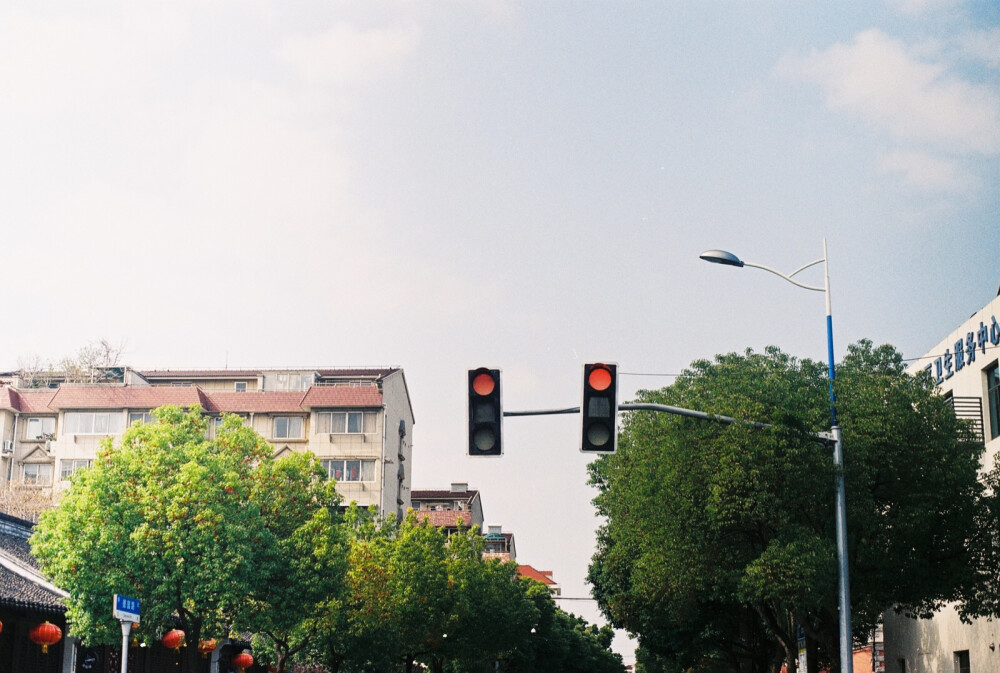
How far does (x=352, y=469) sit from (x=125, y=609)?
5431cm

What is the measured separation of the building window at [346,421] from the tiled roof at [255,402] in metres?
1.89

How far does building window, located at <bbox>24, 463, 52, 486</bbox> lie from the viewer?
245 feet

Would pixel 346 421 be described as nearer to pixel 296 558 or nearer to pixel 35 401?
pixel 35 401

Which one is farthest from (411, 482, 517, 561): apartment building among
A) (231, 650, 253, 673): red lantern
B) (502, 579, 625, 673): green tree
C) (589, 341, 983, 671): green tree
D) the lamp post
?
the lamp post

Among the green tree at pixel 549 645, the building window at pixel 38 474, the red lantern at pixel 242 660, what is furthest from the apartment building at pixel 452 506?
the red lantern at pixel 242 660

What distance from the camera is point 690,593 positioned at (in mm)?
30000

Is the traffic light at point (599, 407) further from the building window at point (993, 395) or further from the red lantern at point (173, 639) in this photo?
the red lantern at point (173, 639)

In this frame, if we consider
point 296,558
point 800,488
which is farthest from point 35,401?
point 800,488

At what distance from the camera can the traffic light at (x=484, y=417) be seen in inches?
516

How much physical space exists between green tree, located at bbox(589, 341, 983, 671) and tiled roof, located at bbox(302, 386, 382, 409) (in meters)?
46.4

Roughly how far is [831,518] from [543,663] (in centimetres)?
5642

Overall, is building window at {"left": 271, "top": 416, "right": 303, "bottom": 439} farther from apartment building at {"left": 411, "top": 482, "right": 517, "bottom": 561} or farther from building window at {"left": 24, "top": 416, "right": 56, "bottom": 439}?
apartment building at {"left": 411, "top": 482, "right": 517, "bottom": 561}

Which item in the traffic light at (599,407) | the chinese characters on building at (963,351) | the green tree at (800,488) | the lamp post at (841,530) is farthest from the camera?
the chinese characters on building at (963,351)

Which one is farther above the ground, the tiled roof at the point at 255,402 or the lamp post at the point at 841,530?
the tiled roof at the point at 255,402
